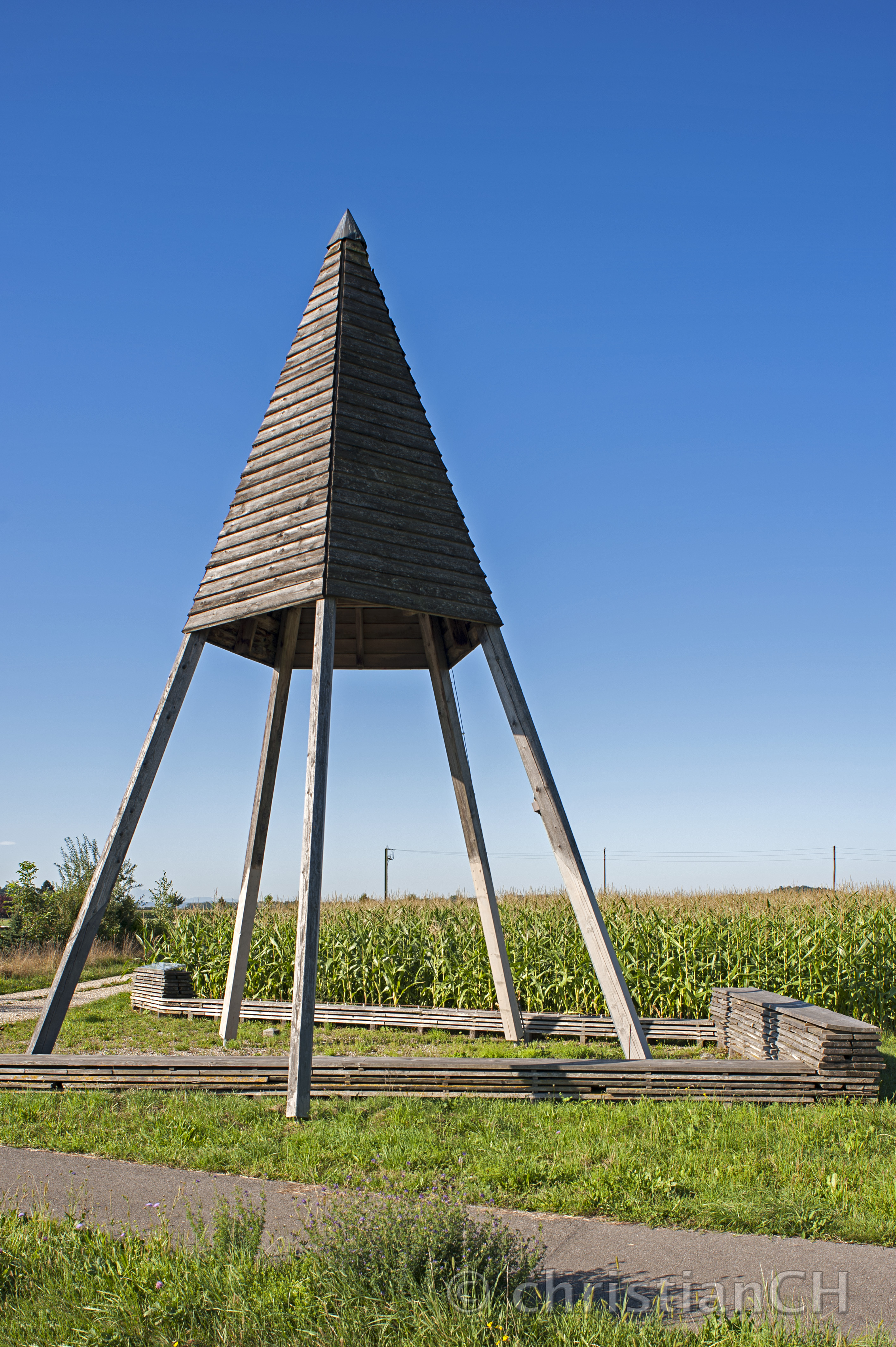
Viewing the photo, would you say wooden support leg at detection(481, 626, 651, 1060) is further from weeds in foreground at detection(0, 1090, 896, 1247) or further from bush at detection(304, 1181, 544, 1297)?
bush at detection(304, 1181, 544, 1297)

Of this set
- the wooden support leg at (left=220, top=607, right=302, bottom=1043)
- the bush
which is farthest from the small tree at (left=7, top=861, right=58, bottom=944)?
the bush

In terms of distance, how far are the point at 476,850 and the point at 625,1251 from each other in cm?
513

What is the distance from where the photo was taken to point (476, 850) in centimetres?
885

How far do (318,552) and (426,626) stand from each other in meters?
2.18

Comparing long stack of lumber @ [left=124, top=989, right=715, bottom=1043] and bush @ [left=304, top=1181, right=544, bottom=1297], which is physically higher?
bush @ [left=304, top=1181, right=544, bottom=1297]

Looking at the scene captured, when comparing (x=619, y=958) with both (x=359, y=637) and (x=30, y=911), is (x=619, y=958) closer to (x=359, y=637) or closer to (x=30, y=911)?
(x=359, y=637)

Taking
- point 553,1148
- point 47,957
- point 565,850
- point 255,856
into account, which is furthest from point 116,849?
point 47,957

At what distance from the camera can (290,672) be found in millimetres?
9586

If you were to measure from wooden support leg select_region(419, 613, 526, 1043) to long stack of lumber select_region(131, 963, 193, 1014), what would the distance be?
17.0ft

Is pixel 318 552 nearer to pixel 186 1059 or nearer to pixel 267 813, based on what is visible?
pixel 267 813

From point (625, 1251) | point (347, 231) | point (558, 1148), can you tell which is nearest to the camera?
point (625, 1251)

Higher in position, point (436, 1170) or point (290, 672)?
point (290, 672)

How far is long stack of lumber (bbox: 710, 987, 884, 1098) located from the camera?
6.52m

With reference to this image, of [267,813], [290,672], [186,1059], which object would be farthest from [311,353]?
[186,1059]
